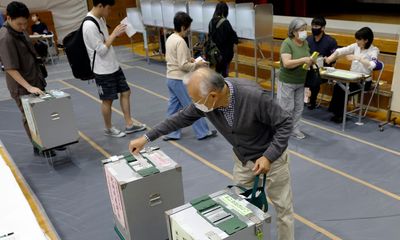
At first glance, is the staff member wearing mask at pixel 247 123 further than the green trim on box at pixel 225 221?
Yes

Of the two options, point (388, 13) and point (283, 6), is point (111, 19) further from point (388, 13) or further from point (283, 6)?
point (388, 13)

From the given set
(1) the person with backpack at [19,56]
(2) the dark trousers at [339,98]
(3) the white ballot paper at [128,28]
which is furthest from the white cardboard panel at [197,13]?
(1) the person with backpack at [19,56]

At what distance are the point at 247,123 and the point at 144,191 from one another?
855 mm

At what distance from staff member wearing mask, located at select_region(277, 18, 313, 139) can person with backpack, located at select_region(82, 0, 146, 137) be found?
1915 mm

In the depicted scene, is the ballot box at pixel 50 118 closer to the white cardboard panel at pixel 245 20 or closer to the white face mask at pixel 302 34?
the white face mask at pixel 302 34

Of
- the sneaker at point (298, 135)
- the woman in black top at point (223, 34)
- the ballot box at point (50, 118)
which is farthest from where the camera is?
the woman in black top at point (223, 34)

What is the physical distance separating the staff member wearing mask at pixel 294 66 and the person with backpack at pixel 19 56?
2834mm

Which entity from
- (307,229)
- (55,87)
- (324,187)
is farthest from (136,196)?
(55,87)


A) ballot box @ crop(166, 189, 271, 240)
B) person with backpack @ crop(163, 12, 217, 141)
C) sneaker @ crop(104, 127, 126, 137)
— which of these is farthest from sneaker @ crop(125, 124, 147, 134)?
ballot box @ crop(166, 189, 271, 240)

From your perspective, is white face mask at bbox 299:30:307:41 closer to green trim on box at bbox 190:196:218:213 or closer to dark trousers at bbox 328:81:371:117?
dark trousers at bbox 328:81:371:117

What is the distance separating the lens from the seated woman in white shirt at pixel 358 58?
16.0 feet

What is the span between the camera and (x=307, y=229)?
3.09 metres

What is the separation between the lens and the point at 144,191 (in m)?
2.46

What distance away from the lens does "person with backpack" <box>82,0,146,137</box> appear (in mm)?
4309
